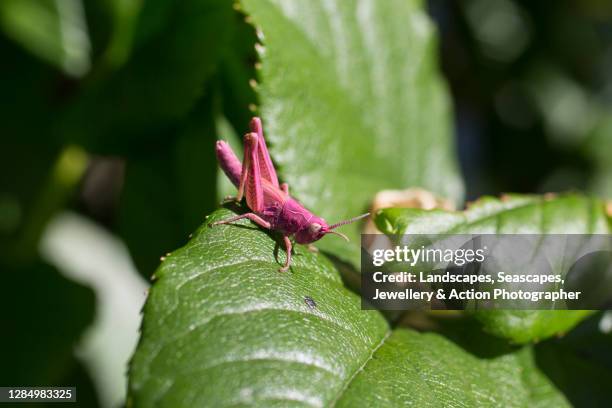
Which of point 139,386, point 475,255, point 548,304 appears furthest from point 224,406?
point 548,304

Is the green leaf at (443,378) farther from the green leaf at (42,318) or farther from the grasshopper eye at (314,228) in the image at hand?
the green leaf at (42,318)

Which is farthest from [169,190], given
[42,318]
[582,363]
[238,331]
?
[582,363]

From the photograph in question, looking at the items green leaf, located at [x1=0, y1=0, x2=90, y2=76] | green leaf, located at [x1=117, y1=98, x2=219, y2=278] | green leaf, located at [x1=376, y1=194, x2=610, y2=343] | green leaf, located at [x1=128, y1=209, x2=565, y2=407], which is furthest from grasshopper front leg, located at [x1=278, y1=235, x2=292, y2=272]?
green leaf, located at [x1=0, y1=0, x2=90, y2=76]

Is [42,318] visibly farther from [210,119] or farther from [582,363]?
[582,363]

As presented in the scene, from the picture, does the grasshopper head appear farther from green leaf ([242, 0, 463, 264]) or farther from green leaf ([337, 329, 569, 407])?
green leaf ([337, 329, 569, 407])

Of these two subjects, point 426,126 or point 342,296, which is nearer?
point 342,296

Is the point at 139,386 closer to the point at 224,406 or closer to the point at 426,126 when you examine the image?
the point at 224,406
